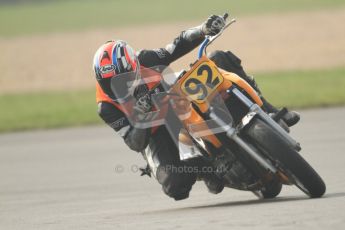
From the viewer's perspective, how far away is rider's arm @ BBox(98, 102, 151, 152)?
8.29 m

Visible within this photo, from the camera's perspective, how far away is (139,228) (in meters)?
6.78

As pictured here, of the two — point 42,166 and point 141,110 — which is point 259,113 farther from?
point 42,166

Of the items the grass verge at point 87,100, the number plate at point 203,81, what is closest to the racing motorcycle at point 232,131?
the number plate at point 203,81

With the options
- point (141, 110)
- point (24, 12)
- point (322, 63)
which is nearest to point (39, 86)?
point (322, 63)

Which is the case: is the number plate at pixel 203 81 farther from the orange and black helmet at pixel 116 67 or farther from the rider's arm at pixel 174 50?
the rider's arm at pixel 174 50

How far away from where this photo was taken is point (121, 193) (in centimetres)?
1011

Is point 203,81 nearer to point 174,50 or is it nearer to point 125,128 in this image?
point 125,128

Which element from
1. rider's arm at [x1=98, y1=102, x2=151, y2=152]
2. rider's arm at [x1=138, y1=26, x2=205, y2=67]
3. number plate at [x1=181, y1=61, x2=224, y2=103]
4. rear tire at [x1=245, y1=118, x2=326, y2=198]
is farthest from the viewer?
rider's arm at [x1=138, y1=26, x2=205, y2=67]

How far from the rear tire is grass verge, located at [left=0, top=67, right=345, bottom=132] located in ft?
33.7

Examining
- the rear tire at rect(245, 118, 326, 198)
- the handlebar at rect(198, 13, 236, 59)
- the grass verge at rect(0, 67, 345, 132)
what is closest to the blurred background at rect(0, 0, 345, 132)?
the grass verge at rect(0, 67, 345, 132)

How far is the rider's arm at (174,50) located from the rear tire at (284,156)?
1545 millimetres

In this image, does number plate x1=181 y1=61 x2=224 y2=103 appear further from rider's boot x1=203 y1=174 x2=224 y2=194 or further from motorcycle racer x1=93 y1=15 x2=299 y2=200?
rider's boot x1=203 y1=174 x2=224 y2=194

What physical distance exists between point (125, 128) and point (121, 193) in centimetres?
189

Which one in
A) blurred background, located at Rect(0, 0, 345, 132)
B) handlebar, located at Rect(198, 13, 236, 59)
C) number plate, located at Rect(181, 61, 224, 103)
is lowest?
blurred background, located at Rect(0, 0, 345, 132)
